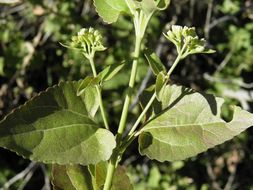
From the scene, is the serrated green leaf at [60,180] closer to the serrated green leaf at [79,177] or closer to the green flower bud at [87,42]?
the serrated green leaf at [79,177]

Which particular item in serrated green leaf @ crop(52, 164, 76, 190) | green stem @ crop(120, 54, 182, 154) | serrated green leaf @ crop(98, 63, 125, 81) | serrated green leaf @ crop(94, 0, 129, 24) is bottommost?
serrated green leaf @ crop(52, 164, 76, 190)

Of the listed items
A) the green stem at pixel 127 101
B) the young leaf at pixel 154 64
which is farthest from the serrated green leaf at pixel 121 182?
the young leaf at pixel 154 64

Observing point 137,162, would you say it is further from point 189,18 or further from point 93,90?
point 93,90

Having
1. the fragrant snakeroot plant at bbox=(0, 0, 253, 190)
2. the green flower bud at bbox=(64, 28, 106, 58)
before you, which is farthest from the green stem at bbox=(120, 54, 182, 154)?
the green flower bud at bbox=(64, 28, 106, 58)

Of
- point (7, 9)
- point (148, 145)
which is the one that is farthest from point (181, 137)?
point (7, 9)

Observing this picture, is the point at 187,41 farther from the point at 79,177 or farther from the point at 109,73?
the point at 79,177

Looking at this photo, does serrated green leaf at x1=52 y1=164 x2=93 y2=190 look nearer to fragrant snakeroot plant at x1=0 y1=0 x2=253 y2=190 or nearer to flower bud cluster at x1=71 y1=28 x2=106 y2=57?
fragrant snakeroot plant at x1=0 y1=0 x2=253 y2=190

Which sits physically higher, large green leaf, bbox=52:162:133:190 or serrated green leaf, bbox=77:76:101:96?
serrated green leaf, bbox=77:76:101:96

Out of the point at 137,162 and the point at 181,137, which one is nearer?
the point at 181,137
